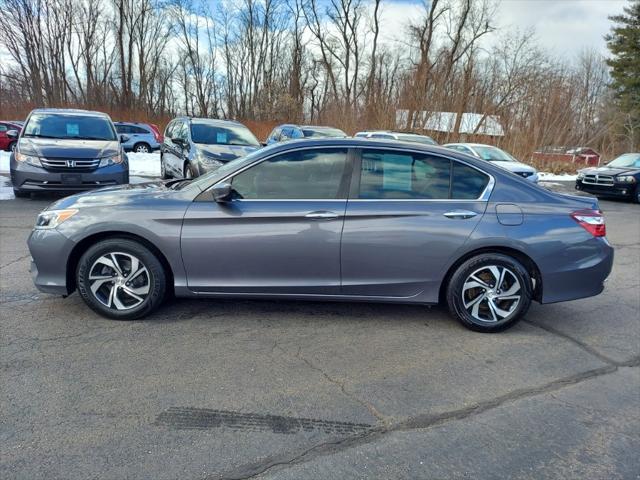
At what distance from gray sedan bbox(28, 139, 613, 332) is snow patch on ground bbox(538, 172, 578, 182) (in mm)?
18467

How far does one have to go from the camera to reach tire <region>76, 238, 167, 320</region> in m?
3.65

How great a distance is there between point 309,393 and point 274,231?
1.34 meters

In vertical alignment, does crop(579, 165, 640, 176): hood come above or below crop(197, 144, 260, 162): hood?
below

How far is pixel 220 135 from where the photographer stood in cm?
995

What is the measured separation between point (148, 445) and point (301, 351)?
4.38 feet

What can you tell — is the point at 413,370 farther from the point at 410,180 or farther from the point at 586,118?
the point at 586,118

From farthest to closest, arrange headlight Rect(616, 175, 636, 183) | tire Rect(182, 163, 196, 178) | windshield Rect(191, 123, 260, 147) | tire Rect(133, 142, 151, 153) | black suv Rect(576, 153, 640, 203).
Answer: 1. tire Rect(133, 142, 151, 153)
2. black suv Rect(576, 153, 640, 203)
3. headlight Rect(616, 175, 636, 183)
4. windshield Rect(191, 123, 260, 147)
5. tire Rect(182, 163, 196, 178)

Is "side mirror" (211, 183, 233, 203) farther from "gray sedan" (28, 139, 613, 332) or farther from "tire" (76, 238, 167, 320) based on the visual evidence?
"tire" (76, 238, 167, 320)

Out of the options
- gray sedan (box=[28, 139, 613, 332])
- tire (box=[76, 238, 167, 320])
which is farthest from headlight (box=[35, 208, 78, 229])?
tire (box=[76, 238, 167, 320])

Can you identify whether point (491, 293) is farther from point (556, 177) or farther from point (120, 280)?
point (556, 177)

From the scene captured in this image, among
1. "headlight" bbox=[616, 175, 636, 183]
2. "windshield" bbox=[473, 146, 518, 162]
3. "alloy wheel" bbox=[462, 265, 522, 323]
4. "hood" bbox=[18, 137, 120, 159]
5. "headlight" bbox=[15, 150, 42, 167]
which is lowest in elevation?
"alloy wheel" bbox=[462, 265, 522, 323]

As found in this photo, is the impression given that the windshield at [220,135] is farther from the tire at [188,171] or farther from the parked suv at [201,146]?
the tire at [188,171]

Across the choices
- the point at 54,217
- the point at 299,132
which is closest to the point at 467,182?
the point at 54,217

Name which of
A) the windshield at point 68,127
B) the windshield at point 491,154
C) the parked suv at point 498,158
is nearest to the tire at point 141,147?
the windshield at point 68,127
